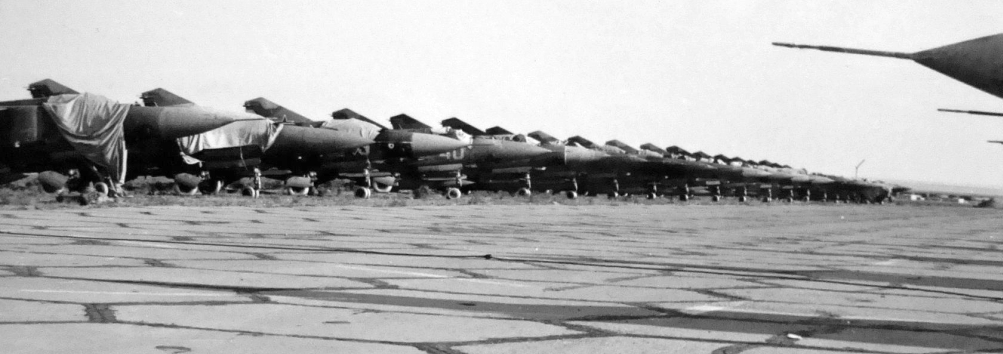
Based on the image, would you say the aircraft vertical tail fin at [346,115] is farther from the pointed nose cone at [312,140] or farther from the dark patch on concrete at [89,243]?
the dark patch on concrete at [89,243]

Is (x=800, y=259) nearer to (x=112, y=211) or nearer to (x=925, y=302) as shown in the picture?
(x=925, y=302)

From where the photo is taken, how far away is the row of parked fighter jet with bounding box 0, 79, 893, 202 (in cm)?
2022

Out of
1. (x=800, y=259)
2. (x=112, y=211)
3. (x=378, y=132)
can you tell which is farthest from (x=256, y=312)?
(x=378, y=132)

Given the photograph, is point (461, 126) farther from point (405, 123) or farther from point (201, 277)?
point (201, 277)

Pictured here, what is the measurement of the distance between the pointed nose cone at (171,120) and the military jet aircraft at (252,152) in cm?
73

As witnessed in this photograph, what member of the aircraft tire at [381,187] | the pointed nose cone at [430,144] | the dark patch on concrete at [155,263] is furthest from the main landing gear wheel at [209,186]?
the dark patch on concrete at [155,263]

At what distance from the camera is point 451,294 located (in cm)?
702

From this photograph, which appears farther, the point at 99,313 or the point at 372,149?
the point at 372,149

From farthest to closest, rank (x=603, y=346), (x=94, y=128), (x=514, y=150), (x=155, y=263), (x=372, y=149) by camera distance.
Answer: (x=514, y=150), (x=372, y=149), (x=94, y=128), (x=155, y=263), (x=603, y=346)

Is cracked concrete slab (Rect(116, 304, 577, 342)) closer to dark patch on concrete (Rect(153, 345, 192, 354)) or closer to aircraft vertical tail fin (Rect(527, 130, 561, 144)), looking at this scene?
dark patch on concrete (Rect(153, 345, 192, 354))

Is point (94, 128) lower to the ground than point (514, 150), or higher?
lower

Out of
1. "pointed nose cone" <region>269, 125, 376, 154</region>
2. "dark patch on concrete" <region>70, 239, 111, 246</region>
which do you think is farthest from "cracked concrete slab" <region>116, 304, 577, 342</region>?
"pointed nose cone" <region>269, 125, 376, 154</region>

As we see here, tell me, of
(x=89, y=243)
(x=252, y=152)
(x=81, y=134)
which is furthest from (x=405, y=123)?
(x=89, y=243)

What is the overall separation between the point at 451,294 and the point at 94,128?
49.3 feet
